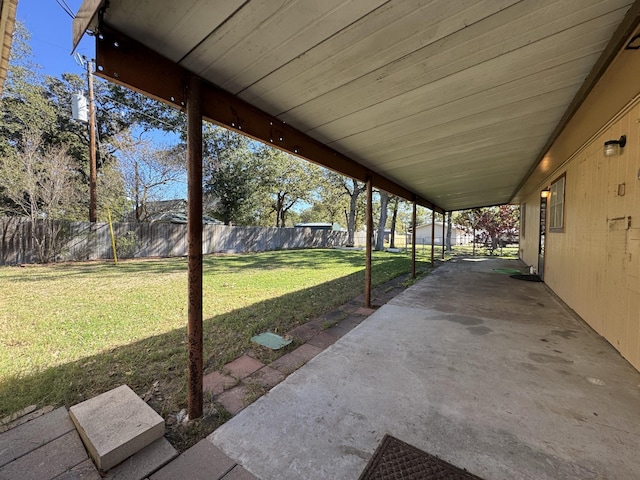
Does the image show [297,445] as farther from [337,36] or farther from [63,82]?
[63,82]

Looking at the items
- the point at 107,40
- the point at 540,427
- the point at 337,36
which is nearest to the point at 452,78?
the point at 337,36

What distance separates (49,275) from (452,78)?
30.0 feet

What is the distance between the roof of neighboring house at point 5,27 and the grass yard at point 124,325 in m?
2.20

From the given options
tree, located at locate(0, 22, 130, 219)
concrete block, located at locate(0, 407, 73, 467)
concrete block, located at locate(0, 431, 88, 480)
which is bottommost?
concrete block, located at locate(0, 431, 88, 480)

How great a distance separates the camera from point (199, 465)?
1.37 meters

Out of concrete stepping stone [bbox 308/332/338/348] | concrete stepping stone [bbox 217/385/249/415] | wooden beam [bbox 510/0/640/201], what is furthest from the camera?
concrete stepping stone [bbox 308/332/338/348]

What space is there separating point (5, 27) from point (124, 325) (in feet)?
Result: 9.83

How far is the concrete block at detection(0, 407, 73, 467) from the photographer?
1427 mm

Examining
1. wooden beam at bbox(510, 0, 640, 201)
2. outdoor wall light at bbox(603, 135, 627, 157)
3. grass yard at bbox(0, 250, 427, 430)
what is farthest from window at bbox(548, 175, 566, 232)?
grass yard at bbox(0, 250, 427, 430)

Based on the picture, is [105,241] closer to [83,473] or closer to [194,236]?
[194,236]

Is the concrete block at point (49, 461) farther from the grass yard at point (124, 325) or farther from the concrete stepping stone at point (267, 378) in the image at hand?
the concrete stepping stone at point (267, 378)

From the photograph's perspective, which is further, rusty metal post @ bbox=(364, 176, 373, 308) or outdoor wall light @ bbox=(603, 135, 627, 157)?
rusty metal post @ bbox=(364, 176, 373, 308)

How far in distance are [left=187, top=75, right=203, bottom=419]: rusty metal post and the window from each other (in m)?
5.54

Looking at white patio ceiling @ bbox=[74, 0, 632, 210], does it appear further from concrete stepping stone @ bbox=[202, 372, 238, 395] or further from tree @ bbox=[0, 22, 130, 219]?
tree @ bbox=[0, 22, 130, 219]
